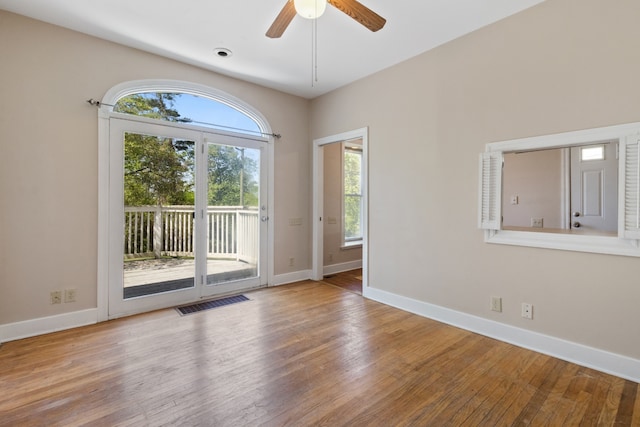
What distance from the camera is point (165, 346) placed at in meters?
2.50

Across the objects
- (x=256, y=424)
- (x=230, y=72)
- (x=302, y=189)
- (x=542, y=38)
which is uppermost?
(x=230, y=72)

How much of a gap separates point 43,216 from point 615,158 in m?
4.76

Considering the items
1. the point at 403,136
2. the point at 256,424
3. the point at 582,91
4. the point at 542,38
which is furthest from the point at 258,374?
the point at 542,38

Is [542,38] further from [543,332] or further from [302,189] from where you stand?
[302,189]

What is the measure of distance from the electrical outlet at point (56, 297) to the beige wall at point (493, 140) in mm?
3292

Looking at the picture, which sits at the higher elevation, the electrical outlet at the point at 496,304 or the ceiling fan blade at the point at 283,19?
the ceiling fan blade at the point at 283,19

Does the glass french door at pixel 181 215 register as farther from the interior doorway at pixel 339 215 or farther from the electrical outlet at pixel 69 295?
the interior doorway at pixel 339 215

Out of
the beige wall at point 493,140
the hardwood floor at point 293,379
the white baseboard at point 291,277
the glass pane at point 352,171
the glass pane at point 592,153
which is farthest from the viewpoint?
the glass pane at point 352,171

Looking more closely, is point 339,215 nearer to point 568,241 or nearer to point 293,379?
point 568,241

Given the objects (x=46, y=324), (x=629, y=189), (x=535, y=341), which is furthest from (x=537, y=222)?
(x=46, y=324)

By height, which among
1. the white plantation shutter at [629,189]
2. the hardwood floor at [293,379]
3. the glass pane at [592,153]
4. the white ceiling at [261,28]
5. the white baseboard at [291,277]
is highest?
the white ceiling at [261,28]

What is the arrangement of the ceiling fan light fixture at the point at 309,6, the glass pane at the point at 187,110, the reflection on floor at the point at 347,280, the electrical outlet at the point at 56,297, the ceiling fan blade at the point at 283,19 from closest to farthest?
the ceiling fan light fixture at the point at 309,6 < the ceiling fan blade at the point at 283,19 < the electrical outlet at the point at 56,297 < the glass pane at the point at 187,110 < the reflection on floor at the point at 347,280

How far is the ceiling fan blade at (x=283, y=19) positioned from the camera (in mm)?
1998

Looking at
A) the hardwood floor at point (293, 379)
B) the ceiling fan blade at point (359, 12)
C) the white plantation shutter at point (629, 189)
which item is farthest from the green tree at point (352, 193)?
the white plantation shutter at point (629, 189)
